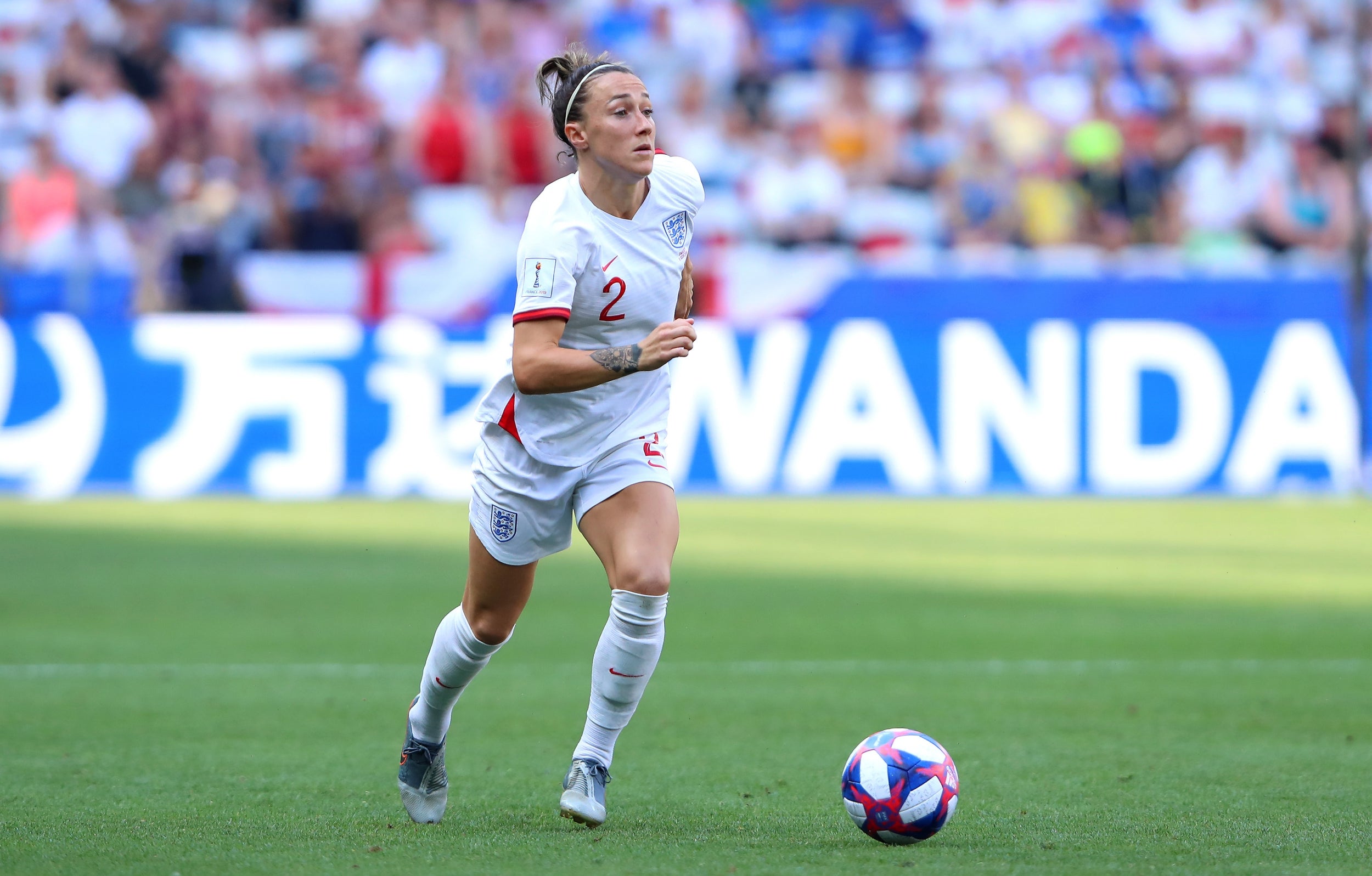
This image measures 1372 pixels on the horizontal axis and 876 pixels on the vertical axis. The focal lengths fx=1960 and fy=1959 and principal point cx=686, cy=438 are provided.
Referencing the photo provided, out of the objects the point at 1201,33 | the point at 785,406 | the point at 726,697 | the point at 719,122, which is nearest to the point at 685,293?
the point at 726,697

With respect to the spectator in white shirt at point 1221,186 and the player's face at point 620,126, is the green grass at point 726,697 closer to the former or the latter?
the player's face at point 620,126

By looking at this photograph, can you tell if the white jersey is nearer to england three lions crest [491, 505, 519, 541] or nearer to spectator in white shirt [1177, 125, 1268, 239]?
england three lions crest [491, 505, 519, 541]

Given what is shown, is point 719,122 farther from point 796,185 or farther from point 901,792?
point 901,792

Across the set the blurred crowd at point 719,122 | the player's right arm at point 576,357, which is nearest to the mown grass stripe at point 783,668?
the player's right arm at point 576,357

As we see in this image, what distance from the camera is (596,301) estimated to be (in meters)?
5.64

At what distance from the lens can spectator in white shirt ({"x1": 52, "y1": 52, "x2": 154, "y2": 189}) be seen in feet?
66.7

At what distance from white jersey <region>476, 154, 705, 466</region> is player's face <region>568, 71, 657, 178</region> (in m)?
0.16

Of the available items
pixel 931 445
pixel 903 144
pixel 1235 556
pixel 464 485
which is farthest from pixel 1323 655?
pixel 903 144

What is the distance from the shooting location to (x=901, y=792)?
521 centimetres

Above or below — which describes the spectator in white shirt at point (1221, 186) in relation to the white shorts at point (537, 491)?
below

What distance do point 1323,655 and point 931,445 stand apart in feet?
24.8

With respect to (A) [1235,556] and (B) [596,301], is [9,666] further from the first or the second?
(A) [1235,556]

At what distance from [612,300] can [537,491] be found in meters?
0.60

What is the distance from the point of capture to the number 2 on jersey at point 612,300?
5629mm
